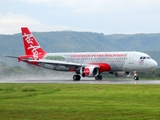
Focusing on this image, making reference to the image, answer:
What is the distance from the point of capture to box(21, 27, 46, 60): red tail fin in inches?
3024

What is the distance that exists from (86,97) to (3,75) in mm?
56803

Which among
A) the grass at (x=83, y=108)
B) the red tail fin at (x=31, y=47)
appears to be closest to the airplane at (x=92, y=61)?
the red tail fin at (x=31, y=47)

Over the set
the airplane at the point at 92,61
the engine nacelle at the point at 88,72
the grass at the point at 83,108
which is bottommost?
the grass at the point at 83,108

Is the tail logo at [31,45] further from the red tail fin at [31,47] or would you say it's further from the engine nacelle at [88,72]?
the engine nacelle at [88,72]

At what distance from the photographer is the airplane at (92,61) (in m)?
64.9

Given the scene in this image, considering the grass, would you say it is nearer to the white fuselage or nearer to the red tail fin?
the white fuselage

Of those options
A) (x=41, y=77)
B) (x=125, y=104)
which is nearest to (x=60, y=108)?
(x=125, y=104)

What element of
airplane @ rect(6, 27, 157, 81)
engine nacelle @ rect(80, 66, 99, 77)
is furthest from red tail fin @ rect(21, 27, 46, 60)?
engine nacelle @ rect(80, 66, 99, 77)

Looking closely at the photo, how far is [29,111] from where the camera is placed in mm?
23734

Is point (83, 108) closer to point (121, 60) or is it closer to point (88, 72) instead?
point (88, 72)

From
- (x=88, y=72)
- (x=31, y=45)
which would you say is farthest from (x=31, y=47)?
(x=88, y=72)

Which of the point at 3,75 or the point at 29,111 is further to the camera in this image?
the point at 3,75

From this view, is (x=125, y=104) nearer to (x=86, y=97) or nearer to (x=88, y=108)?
(x=88, y=108)

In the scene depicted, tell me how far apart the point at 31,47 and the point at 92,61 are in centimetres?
1211
